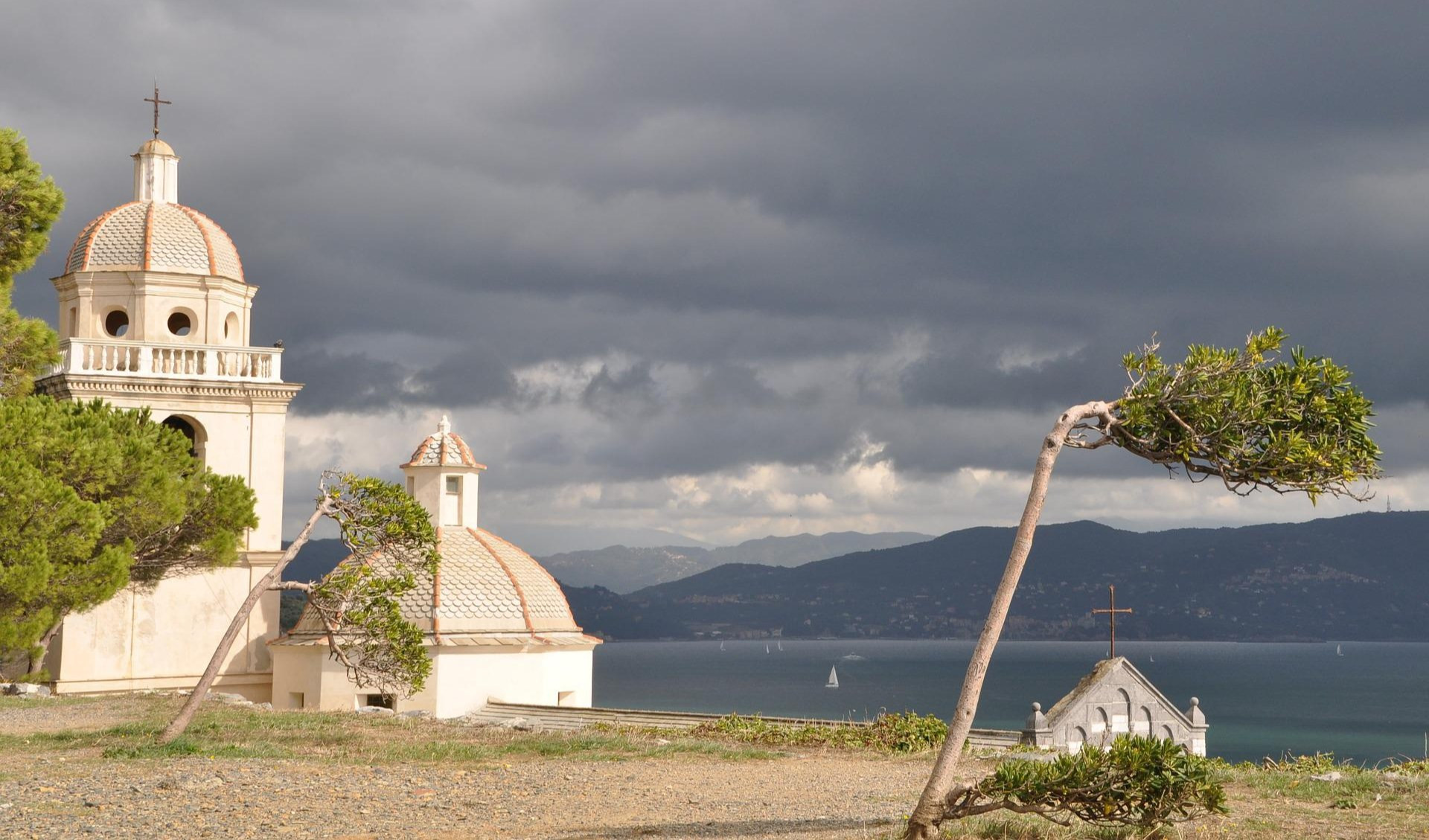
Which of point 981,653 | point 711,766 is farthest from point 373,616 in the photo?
point 981,653

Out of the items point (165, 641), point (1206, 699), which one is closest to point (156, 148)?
point (165, 641)

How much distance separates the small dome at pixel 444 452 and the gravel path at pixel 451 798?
1592 cm

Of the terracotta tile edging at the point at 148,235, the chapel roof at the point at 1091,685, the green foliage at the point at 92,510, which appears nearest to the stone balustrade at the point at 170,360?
the terracotta tile edging at the point at 148,235

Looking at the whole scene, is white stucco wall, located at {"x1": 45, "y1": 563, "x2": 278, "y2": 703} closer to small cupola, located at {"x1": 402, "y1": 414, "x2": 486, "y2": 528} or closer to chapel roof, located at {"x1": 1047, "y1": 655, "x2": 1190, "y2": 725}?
small cupola, located at {"x1": 402, "y1": 414, "x2": 486, "y2": 528}

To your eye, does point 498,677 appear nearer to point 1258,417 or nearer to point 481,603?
point 481,603

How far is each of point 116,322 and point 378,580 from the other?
16.2 m

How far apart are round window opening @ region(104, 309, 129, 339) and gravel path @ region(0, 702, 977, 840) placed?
17626mm

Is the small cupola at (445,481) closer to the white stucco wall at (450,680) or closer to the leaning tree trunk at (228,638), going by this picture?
the white stucco wall at (450,680)

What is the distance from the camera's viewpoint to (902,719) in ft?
64.6

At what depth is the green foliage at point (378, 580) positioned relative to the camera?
1962 centimetres

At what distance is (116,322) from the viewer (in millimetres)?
32594

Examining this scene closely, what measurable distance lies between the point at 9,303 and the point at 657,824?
16.3m

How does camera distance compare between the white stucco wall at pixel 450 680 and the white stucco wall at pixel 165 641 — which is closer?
the white stucco wall at pixel 450 680

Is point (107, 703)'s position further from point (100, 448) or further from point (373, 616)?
point (373, 616)
